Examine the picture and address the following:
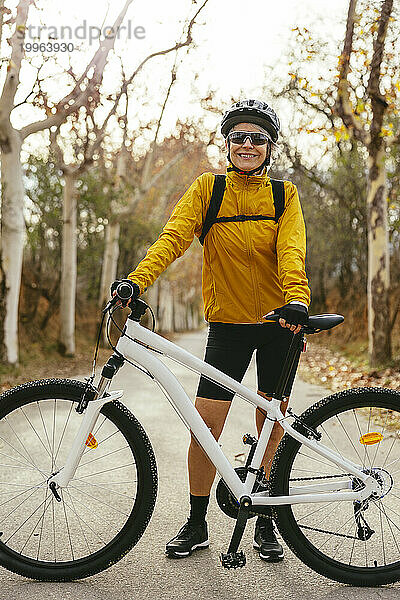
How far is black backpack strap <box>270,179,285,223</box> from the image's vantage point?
10.8 feet

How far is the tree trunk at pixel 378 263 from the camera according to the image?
11586 mm

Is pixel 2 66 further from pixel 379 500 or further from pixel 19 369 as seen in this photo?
pixel 379 500

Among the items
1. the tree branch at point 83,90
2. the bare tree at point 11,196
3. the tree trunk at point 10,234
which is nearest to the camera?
the bare tree at point 11,196

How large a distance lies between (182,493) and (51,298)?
1482 centimetres

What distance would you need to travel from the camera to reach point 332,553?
315 centimetres

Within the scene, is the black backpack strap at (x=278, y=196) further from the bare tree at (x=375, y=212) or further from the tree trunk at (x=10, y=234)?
the bare tree at (x=375, y=212)

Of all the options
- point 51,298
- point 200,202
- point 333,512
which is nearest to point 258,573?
point 333,512

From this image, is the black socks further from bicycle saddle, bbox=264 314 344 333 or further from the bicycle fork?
bicycle saddle, bbox=264 314 344 333

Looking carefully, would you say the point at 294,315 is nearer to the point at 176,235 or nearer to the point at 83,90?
the point at 176,235

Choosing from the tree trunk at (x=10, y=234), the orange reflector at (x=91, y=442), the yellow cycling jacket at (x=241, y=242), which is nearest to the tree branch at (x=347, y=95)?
the tree trunk at (x=10, y=234)

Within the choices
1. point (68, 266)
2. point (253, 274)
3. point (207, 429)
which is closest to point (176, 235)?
point (253, 274)

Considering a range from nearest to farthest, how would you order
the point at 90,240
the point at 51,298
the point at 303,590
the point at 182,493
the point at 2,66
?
the point at 303,590 → the point at 182,493 → the point at 2,66 → the point at 51,298 → the point at 90,240

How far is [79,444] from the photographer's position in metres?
3.02

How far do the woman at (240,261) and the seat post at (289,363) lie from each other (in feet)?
0.59
